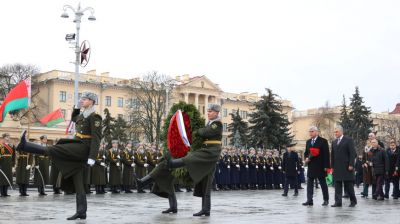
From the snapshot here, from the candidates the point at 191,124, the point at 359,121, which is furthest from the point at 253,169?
the point at 359,121

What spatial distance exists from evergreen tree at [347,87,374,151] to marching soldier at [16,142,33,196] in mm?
47820

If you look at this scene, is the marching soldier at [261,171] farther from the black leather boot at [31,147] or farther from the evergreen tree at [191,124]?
the black leather boot at [31,147]

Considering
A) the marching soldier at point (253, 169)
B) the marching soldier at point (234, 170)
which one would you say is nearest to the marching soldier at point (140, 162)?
the marching soldier at point (234, 170)

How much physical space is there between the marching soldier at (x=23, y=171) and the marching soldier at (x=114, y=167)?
10.9ft

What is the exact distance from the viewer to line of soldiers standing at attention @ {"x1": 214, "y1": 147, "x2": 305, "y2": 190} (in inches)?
1012

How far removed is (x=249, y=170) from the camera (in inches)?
1057

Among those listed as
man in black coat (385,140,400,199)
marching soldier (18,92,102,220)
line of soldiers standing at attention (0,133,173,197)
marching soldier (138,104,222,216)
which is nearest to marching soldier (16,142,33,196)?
line of soldiers standing at attention (0,133,173,197)

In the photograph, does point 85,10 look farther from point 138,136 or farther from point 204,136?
point 138,136

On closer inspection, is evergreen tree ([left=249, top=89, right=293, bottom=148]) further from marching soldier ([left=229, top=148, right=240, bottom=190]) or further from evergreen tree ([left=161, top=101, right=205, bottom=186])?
evergreen tree ([left=161, top=101, right=205, bottom=186])

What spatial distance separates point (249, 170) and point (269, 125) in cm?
2930

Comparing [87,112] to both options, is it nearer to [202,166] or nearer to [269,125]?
[202,166]

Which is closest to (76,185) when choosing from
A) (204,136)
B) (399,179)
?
(204,136)

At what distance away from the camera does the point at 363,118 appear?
62.1 metres

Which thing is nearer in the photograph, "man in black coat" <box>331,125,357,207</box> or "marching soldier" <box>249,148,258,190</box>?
"man in black coat" <box>331,125,357,207</box>
